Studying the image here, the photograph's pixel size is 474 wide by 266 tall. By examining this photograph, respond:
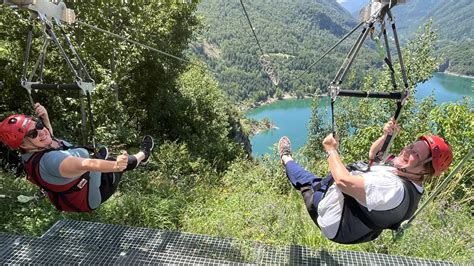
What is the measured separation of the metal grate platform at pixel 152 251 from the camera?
3.33 m

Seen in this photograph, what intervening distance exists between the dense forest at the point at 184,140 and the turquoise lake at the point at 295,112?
54.2 metres

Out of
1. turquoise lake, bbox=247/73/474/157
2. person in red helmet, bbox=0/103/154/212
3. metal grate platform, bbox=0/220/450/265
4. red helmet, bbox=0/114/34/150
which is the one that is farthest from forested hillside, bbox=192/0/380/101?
red helmet, bbox=0/114/34/150

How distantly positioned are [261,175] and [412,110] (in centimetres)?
837

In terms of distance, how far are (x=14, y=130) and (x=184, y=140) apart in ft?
34.6

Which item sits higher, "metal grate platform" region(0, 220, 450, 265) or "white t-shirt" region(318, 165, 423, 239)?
"white t-shirt" region(318, 165, 423, 239)

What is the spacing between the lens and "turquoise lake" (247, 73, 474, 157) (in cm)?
7588

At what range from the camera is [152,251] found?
351 cm

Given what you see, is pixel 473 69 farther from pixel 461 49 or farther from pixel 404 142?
pixel 404 142

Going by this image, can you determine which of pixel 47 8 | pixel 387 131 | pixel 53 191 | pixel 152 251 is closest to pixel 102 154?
pixel 53 191

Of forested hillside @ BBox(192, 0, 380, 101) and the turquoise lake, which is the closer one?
the turquoise lake

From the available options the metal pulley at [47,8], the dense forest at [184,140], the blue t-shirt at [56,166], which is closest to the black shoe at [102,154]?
the blue t-shirt at [56,166]

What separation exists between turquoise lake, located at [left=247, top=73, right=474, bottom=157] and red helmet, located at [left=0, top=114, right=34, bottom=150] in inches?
2589

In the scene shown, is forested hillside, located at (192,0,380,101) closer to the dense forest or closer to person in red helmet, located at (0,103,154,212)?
the dense forest

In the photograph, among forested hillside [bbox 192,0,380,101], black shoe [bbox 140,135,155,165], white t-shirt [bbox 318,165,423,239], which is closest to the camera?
white t-shirt [bbox 318,165,423,239]
